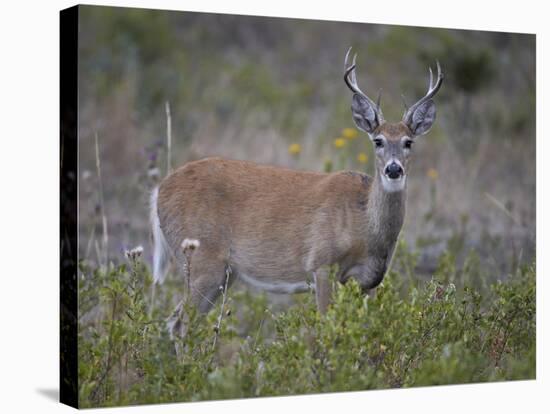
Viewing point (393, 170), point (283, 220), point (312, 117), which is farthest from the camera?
point (312, 117)

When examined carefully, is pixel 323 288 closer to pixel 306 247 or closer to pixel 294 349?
pixel 306 247

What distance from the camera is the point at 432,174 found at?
1144 centimetres

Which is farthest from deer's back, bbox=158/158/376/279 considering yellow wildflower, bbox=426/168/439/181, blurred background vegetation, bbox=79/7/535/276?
yellow wildflower, bbox=426/168/439/181

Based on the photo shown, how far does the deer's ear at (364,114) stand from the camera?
321 inches

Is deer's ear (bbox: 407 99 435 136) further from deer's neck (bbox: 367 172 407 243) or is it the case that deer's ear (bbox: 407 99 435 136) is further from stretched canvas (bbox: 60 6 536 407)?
deer's neck (bbox: 367 172 407 243)

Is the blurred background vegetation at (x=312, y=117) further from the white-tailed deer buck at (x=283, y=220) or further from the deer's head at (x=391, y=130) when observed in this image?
the deer's head at (x=391, y=130)

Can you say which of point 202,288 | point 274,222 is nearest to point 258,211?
point 274,222

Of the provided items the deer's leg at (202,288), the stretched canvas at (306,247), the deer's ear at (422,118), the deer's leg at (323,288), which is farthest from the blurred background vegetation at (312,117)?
the deer's leg at (323,288)

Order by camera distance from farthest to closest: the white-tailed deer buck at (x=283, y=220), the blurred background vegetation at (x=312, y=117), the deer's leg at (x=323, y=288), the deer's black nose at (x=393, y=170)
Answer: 1. the blurred background vegetation at (x=312, y=117)
2. the white-tailed deer buck at (x=283, y=220)
3. the deer's leg at (x=323, y=288)
4. the deer's black nose at (x=393, y=170)

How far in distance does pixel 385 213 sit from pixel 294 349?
1.35 metres

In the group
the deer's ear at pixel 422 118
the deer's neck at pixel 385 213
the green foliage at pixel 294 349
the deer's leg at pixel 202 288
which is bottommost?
the green foliage at pixel 294 349

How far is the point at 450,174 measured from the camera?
12.2m

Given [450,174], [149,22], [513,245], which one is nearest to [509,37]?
[513,245]

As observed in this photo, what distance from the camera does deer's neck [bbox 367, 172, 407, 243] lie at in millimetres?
8156
